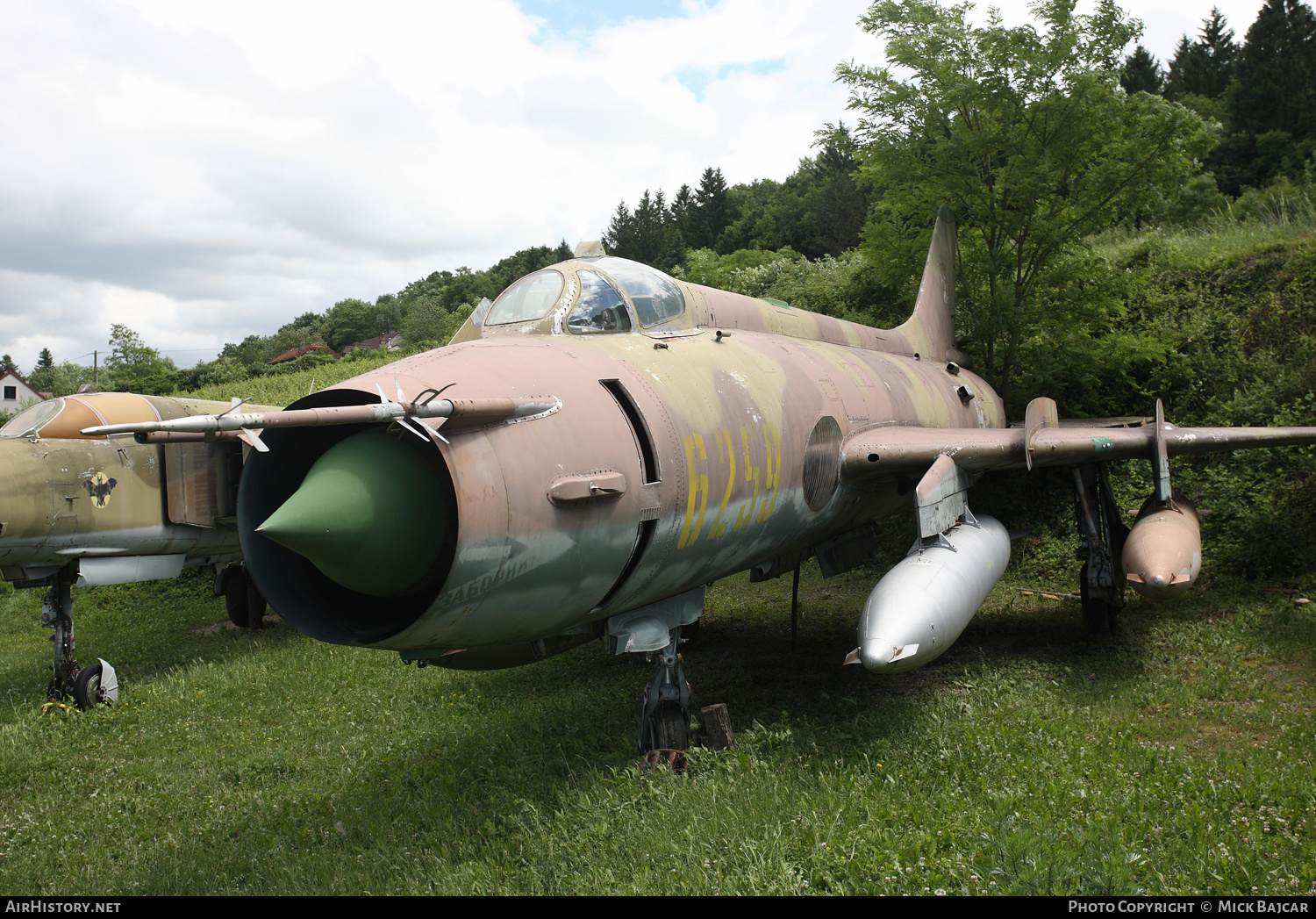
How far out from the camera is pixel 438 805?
17.9 ft

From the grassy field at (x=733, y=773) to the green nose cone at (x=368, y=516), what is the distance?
76.0 inches

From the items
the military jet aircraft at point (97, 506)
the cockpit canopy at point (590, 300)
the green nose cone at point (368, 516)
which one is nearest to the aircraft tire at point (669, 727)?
the green nose cone at point (368, 516)

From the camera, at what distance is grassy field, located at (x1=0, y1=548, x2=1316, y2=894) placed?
403 cm

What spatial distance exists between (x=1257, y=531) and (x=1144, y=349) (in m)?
3.54

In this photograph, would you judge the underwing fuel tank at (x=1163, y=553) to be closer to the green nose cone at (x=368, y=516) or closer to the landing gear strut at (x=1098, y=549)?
the landing gear strut at (x=1098, y=549)

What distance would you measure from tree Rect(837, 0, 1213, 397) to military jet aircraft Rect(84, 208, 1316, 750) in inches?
192

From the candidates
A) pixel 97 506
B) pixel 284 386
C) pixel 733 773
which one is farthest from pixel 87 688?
pixel 284 386

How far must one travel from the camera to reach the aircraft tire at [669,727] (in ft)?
19.0

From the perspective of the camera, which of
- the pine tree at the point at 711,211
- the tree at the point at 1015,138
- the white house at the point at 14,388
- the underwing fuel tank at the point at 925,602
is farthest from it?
the white house at the point at 14,388

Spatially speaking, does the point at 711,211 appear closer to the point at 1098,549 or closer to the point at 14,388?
the point at 1098,549

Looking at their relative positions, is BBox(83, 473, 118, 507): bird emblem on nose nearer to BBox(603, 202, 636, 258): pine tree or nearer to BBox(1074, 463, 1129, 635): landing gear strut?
BBox(1074, 463, 1129, 635): landing gear strut

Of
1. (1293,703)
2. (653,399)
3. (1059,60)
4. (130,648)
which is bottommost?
(130,648)

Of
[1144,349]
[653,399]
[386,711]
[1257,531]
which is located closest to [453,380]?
[653,399]

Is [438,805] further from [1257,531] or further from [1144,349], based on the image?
[1144,349]
